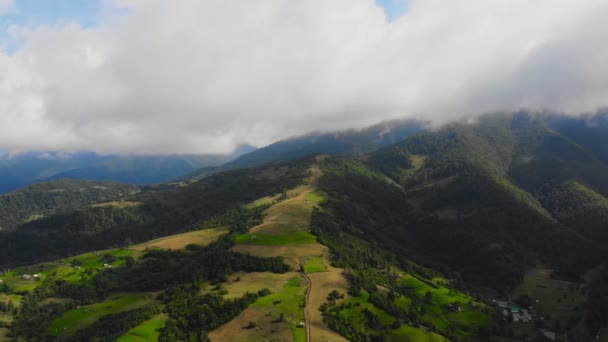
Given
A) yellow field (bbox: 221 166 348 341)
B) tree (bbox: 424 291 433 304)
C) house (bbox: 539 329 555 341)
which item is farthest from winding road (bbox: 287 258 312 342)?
house (bbox: 539 329 555 341)

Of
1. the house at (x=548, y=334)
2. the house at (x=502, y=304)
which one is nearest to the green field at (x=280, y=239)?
the house at (x=502, y=304)

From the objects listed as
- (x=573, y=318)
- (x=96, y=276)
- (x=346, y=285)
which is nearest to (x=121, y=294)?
(x=96, y=276)

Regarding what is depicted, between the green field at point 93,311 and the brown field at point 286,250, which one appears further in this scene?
the brown field at point 286,250

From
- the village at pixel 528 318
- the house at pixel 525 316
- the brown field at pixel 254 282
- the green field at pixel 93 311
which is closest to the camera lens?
the green field at pixel 93 311

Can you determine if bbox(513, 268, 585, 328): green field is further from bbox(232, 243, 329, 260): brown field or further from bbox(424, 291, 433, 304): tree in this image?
bbox(232, 243, 329, 260): brown field

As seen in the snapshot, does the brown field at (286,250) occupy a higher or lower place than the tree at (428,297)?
higher

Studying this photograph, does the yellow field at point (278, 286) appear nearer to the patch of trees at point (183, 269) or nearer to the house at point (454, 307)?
the patch of trees at point (183, 269)

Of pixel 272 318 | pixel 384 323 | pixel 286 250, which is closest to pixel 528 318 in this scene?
pixel 384 323
